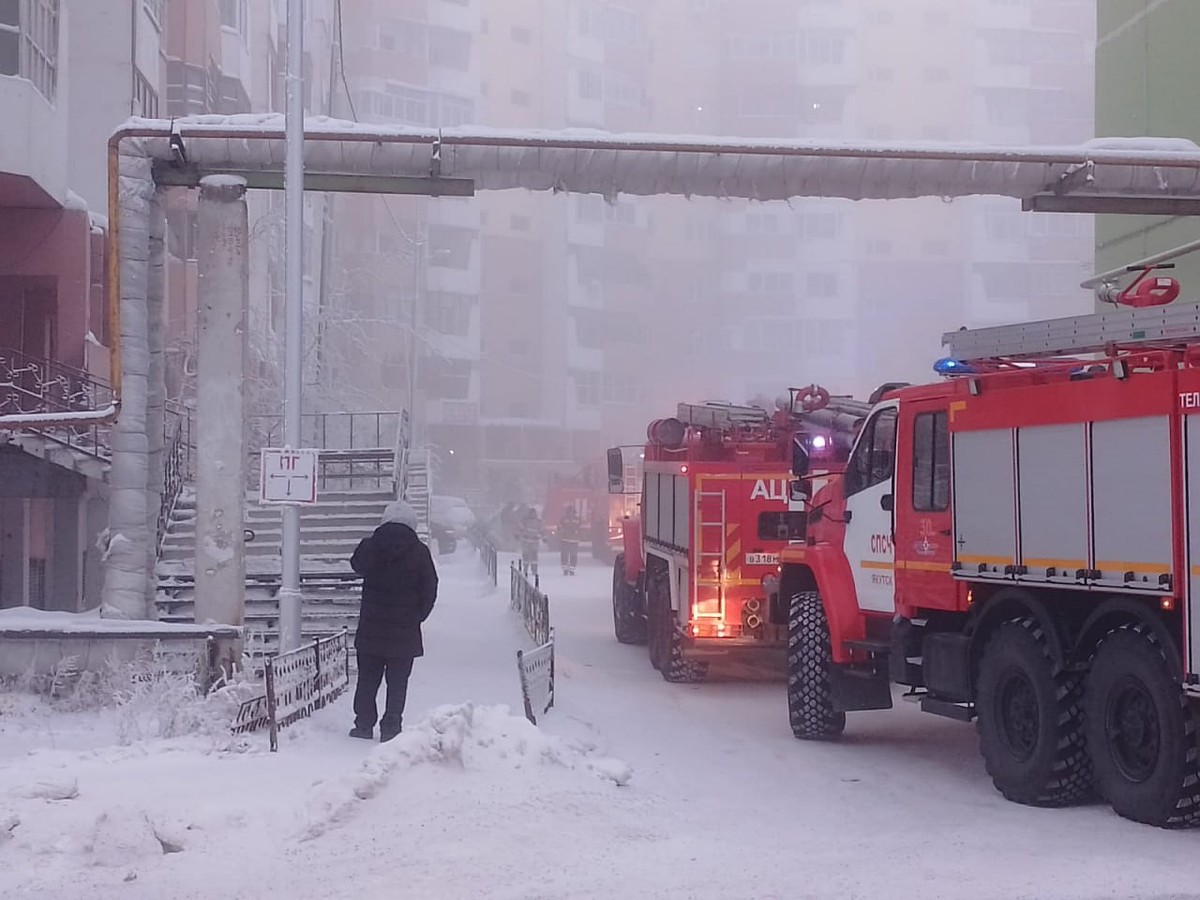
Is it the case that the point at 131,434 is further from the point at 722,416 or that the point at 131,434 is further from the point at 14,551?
the point at 14,551

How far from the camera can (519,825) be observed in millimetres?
8406

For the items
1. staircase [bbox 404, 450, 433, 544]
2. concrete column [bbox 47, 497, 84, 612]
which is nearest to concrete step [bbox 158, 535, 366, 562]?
staircase [bbox 404, 450, 433, 544]

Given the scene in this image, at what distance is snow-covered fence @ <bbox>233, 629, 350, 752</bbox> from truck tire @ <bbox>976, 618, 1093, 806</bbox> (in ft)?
17.2

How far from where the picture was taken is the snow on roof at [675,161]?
15141mm

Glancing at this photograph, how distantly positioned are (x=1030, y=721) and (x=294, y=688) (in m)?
5.97

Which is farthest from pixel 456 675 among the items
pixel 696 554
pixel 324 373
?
pixel 324 373

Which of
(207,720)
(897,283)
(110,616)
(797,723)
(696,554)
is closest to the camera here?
(207,720)

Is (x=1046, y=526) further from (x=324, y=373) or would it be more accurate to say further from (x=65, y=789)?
(x=324, y=373)

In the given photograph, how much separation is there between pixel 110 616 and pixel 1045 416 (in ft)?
31.5

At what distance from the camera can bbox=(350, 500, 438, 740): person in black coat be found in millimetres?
11820

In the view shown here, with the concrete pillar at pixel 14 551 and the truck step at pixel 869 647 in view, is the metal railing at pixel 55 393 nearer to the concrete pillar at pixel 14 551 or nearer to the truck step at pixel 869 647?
the concrete pillar at pixel 14 551

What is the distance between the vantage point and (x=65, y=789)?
8766mm

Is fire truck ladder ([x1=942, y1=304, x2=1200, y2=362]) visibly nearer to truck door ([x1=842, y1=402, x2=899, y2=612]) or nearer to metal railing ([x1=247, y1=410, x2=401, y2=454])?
truck door ([x1=842, y1=402, x2=899, y2=612])

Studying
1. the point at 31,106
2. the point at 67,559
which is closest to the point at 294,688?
the point at 31,106
